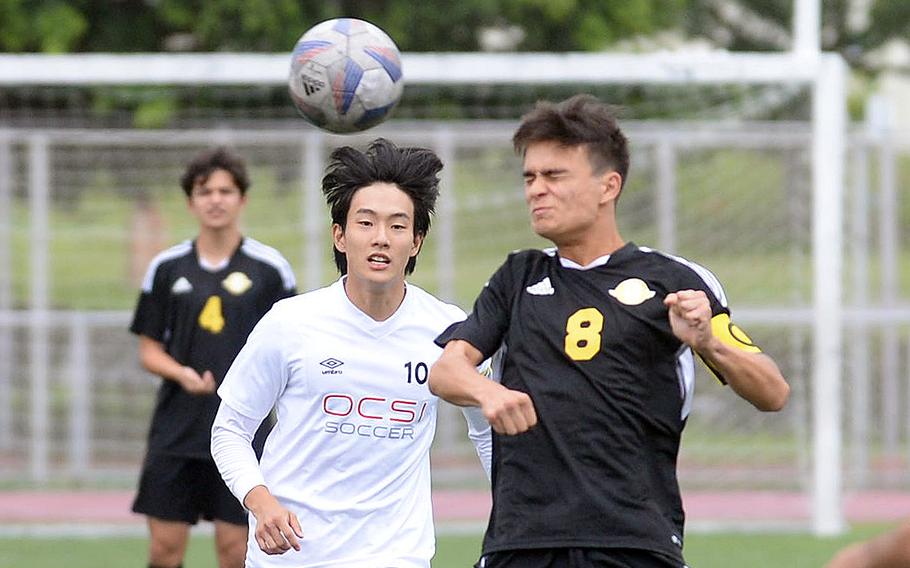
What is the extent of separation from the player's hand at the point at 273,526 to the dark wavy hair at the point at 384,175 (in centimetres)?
Result: 83

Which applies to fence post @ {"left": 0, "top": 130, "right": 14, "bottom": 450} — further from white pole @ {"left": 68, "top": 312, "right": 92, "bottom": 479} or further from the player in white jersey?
the player in white jersey

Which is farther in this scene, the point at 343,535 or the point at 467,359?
the point at 343,535

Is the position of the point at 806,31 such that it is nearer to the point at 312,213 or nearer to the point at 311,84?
the point at 312,213

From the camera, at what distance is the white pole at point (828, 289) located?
10258mm

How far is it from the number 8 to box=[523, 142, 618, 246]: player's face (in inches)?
8.3

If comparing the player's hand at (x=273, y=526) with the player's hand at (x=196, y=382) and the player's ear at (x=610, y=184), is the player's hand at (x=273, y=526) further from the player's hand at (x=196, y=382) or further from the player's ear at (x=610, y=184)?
the player's hand at (x=196, y=382)

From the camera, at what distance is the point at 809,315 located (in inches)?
496

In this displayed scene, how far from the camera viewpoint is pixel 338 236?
16.0 ft

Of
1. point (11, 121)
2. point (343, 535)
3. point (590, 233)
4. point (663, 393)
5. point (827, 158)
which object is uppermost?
point (11, 121)

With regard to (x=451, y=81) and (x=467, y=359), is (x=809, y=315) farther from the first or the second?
(x=467, y=359)

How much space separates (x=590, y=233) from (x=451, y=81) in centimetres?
604

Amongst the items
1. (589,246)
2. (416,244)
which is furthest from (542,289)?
(416,244)

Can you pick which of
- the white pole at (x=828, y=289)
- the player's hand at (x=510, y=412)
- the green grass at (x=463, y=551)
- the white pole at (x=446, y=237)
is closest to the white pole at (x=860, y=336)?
the green grass at (x=463, y=551)

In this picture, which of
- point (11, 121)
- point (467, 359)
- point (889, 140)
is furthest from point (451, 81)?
point (467, 359)
